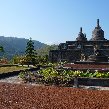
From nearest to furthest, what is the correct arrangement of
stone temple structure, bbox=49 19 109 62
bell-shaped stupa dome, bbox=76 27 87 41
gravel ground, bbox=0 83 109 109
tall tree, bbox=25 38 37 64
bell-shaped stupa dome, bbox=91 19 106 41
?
gravel ground, bbox=0 83 109 109
tall tree, bbox=25 38 37 64
stone temple structure, bbox=49 19 109 62
bell-shaped stupa dome, bbox=91 19 106 41
bell-shaped stupa dome, bbox=76 27 87 41

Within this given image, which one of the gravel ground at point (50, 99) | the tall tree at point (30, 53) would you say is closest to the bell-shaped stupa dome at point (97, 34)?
the tall tree at point (30, 53)

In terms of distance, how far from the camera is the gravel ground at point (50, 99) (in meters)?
16.8

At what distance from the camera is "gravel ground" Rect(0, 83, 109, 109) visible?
16750mm

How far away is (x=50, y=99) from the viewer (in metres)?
18.9

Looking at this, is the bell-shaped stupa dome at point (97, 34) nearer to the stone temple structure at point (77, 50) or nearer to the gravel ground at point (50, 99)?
the stone temple structure at point (77, 50)

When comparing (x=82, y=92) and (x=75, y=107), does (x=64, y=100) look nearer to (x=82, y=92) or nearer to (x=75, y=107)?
(x=75, y=107)

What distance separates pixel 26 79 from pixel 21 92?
7.03 metres

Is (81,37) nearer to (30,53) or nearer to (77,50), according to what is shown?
(77,50)

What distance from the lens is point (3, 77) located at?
106ft

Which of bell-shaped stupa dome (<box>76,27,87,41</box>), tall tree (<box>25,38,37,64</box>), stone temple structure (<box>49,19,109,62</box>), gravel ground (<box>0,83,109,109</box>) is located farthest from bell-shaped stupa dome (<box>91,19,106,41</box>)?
gravel ground (<box>0,83,109,109</box>)

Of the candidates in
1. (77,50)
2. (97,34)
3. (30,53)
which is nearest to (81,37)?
(97,34)

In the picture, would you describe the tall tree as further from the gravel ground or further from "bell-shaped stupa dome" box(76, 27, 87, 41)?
the gravel ground

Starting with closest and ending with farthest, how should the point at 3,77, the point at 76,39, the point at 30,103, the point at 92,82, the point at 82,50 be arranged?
1. the point at 30,103
2. the point at 92,82
3. the point at 3,77
4. the point at 82,50
5. the point at 76,39

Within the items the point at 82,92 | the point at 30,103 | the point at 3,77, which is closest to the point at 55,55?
the point at 3,77
